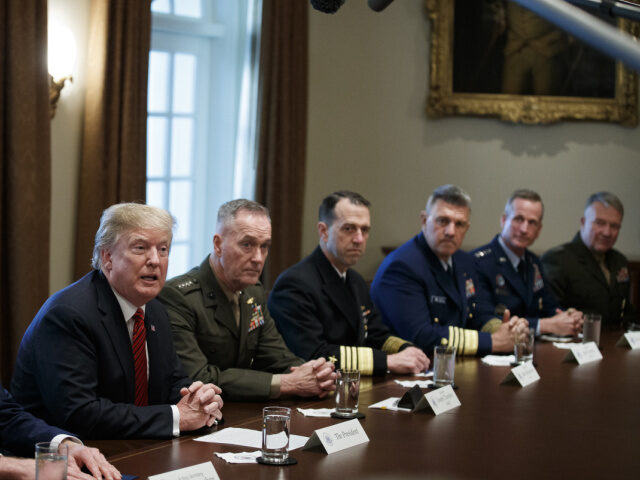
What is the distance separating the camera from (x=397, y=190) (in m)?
7.68

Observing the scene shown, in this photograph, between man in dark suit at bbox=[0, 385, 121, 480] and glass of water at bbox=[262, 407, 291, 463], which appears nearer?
man in dark suit at bbox=[0, 385, 121, 480]

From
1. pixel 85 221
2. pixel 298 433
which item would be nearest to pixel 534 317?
pixel 85 221

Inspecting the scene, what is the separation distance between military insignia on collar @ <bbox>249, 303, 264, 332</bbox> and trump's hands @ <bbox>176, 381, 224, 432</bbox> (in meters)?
0.87

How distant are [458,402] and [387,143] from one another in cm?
470

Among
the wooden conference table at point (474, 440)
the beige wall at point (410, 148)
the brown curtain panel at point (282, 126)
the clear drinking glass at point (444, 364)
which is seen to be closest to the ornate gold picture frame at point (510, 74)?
the beige wall at point (410, 148)

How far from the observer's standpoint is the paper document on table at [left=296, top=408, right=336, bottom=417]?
2923 mm

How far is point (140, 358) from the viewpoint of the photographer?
9.41 ft

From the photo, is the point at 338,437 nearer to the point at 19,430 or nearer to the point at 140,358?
the point at 140,358

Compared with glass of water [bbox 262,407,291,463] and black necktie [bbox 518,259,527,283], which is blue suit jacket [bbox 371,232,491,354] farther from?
glass of water [bbox 262,407,291,463]

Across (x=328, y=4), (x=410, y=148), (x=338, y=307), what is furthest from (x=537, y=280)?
(x=328, y=4)

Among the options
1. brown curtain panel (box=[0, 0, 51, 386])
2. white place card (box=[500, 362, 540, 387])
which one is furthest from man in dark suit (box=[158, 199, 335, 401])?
brown curtain panel (box=[0, 0, 51, 386])

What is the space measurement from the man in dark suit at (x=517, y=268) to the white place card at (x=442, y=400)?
2212 millimetres

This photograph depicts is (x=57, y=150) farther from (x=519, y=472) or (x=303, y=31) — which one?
(x=519, y=472)

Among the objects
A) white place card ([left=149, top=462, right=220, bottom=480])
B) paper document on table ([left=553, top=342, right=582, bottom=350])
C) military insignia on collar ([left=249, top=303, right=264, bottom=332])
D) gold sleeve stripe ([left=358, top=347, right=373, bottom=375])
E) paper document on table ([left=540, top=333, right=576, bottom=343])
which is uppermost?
military insignia on collar ([left=249, top=303, right=264, bottom=332])
